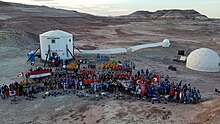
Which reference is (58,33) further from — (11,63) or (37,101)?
(37,101)

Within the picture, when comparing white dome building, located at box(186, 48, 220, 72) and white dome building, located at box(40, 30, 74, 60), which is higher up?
white dome building, located at box(40, 30, 74, 60)

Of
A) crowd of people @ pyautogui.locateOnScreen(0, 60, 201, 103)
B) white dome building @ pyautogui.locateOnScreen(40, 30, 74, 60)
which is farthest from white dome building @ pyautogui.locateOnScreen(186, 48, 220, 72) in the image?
white dome building @ pyautogui.locateOnScreen(40, 30, 74, 60)

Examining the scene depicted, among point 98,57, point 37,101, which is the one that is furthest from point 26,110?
point 98,57

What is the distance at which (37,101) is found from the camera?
18.5 meters

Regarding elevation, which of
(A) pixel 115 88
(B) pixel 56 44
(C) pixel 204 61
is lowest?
Answer: (A) pixel 115 88

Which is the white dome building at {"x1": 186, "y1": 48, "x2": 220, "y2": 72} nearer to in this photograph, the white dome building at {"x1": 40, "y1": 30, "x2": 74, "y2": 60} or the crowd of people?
the crowd of people

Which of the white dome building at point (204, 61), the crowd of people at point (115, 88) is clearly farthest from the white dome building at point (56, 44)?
the white dome building at point (204, 61)

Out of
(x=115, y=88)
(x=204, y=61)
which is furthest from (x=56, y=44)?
(x=204, y=61)

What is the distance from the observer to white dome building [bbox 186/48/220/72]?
30281 millimetres

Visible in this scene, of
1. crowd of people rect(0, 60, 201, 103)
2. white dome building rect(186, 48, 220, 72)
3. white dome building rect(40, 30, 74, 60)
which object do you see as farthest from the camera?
white dome building rect(186, 48, 220, 72)

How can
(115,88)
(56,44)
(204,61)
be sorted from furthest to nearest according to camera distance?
(204,61) → (56,44) → (115,88)

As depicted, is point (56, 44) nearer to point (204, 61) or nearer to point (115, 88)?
point (115, 88)

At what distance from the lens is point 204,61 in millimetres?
30406

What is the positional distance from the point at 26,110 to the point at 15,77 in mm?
9054
